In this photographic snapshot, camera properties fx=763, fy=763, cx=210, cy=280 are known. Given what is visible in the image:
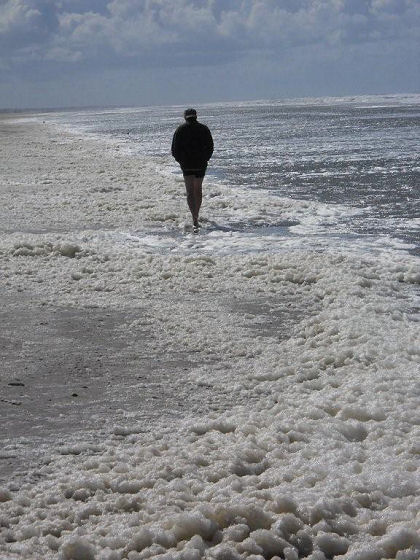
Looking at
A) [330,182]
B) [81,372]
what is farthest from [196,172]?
[81,372]

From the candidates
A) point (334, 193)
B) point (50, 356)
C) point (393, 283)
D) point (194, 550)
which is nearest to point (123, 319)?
point (50, 356)

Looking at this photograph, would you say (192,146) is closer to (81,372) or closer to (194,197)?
(194,197)

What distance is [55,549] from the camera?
3.37m

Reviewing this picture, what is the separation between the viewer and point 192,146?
1272cm

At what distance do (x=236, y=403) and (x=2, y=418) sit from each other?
1.50 m

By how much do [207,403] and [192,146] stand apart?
8254 mm

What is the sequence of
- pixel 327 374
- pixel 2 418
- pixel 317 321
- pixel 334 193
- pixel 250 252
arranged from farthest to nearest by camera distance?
pixel 334 193 < pixel 250 252 < pixel 317 321 < pixel 327 374 < pixel 2 418

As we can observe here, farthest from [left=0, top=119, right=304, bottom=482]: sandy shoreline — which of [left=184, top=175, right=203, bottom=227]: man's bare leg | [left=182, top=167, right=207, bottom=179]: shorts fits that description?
[left=182, top=167, right=207, bottom=179]: shorts

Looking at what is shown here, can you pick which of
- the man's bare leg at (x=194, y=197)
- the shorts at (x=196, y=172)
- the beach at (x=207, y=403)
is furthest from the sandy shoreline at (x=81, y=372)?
the shorts at (x=196, y=172)

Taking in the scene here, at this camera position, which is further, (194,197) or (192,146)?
(192,146)

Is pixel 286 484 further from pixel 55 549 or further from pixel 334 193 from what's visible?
pixel 334 193

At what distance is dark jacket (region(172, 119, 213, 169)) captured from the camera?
41.6ft

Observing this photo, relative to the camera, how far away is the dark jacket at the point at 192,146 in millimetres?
12688

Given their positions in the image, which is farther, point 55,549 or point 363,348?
point 363,348
